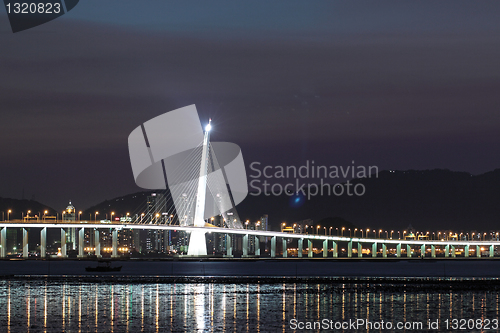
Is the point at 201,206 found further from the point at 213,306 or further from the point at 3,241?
the point at 213,306

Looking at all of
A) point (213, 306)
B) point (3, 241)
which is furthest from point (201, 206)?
point (213, 306)

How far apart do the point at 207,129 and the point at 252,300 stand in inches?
2726

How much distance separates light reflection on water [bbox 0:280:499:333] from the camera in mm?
30562

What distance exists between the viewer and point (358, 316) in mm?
33656

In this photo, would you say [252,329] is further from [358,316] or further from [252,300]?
[252,300]

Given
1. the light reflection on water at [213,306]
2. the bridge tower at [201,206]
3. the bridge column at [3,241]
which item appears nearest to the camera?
the light reflection on water at [213,306]

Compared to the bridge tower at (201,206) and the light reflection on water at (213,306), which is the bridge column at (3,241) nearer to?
the bridge tower at (201,206)

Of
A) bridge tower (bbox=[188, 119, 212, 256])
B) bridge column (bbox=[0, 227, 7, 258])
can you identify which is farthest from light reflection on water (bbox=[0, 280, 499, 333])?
bridge column (bbox=[0, 227, 7, 258])

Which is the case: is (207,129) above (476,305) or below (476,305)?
above

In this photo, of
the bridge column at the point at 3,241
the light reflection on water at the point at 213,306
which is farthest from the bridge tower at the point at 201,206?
the light reflection on water at the point at 213,306

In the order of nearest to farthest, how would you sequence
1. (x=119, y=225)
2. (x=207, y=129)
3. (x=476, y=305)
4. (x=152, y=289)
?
(x=476, y=305), (x=152, y=289), (x=207, y=129), (x=119, y=225)

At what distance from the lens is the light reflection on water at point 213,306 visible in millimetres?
30562

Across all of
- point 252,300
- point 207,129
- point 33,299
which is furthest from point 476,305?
point 207,129

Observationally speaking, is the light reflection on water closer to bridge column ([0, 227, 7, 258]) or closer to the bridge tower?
the bridge tower
